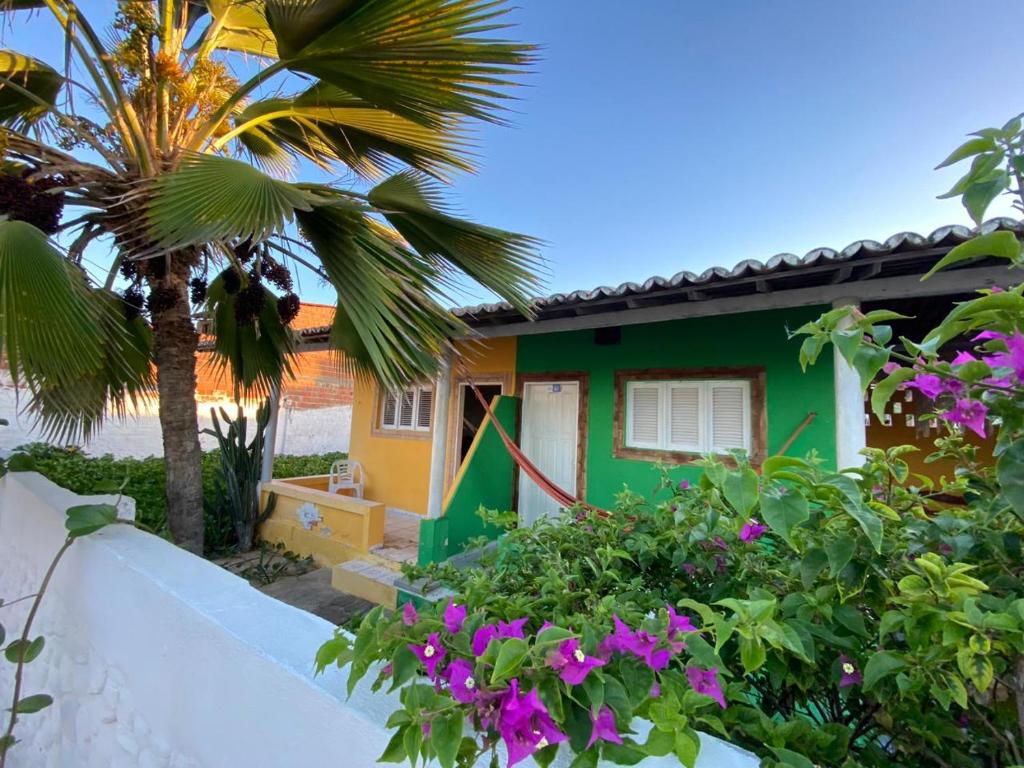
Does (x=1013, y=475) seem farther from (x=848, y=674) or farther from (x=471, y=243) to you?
(x=471, y=243)

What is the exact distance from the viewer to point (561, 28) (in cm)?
353

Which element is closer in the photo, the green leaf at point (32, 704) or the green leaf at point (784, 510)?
the green leaf at point (784, 510)

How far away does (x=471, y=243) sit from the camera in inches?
97.0

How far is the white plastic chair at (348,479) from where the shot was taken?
5598mm

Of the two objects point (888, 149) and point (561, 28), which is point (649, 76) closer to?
point (561, 28)

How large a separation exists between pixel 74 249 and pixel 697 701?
3.41 metres

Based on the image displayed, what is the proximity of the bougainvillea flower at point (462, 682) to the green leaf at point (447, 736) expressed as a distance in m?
0.02

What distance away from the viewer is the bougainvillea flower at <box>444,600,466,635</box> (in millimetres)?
661

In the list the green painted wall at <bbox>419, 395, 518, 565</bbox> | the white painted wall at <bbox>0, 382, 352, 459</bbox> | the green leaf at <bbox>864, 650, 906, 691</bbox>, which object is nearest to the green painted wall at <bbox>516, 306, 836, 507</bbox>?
the green painted wall at <bbox>419, 395, 518, 565</bbox>

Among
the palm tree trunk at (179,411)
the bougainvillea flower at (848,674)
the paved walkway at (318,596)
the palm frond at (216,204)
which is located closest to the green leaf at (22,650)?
the palm tree trunk at (179,411)

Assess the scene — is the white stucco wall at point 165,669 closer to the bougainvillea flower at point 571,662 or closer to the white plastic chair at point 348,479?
the bougainvillea flower at point 571,662

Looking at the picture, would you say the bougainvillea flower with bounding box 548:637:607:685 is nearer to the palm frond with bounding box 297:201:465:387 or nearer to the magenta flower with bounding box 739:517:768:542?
the magenta flower with bounding box 739:517:768:542

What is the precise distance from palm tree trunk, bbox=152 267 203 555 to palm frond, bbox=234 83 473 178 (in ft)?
3.72

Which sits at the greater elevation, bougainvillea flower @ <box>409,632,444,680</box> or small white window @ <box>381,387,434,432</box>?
small white window @ <box>381,387,434,432</box>
